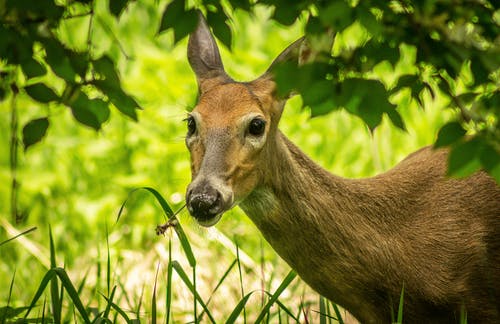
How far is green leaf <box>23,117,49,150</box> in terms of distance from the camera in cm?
286

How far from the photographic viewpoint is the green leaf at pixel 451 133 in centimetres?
259

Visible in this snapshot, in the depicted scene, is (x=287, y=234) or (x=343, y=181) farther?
(x=343, y=181)

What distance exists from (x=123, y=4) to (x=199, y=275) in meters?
2.88

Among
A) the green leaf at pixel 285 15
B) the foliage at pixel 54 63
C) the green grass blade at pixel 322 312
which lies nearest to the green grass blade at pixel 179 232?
the green grass blade at pixel 322 312

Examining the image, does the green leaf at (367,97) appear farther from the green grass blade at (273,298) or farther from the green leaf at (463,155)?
the green grass blade at (273,298)

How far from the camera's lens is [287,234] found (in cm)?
378

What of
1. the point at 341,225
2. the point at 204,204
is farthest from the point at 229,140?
the point at 341,225

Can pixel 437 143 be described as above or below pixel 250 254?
below

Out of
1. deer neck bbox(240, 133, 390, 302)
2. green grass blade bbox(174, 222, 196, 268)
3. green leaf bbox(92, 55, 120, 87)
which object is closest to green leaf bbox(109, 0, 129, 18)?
green leaf bbox(92, 55, 120, 87)

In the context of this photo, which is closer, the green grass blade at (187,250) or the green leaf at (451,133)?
the green leaf at (451,133)

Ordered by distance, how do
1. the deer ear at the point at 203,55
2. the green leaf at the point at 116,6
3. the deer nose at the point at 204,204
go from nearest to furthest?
the green leaf at the point at 116,6 < the deer nose at the point at 204,204 < the deer ear at the point at 203,55

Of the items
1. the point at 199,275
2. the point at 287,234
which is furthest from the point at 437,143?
the point at 199,275

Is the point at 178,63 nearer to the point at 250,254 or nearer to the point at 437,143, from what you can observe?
the point at 250,254

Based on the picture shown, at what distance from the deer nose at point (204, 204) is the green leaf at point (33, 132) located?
727 millimetres
